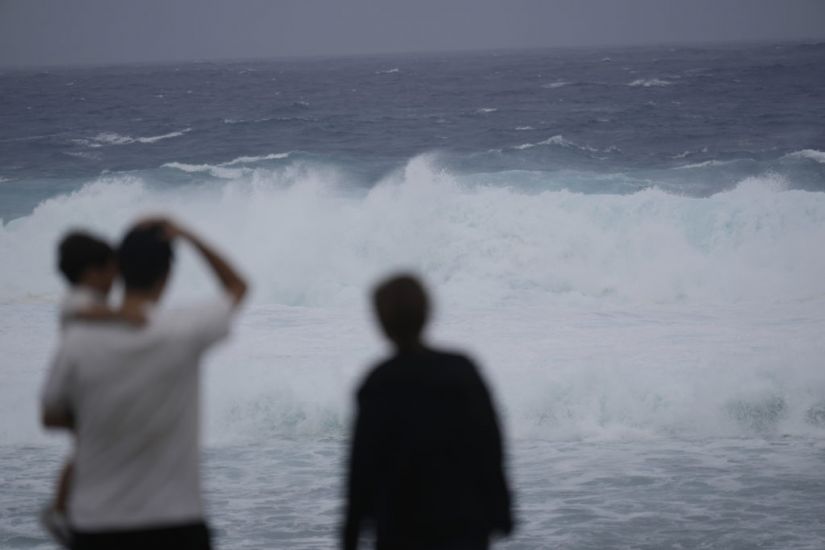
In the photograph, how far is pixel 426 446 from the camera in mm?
2641

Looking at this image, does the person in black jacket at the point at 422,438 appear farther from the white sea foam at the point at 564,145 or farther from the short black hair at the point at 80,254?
the white sea foam at the point at 564,145

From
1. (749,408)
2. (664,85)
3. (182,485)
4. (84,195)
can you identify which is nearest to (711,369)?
(749,408)

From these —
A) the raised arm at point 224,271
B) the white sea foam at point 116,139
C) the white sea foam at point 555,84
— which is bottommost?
the white sea foam at point 116,139

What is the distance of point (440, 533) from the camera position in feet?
8.64

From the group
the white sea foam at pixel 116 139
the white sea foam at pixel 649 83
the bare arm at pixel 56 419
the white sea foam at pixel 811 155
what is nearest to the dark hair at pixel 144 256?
the bare arm at pixel 56 419

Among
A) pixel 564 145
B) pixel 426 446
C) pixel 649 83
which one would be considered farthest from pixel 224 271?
pixel 649 83

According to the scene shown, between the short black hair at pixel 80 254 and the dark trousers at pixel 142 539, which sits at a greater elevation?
the short black hair at pixel 80 254

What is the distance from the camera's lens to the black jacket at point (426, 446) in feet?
8.63

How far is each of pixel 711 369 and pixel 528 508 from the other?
4.55m

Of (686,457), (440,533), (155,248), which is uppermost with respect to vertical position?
(155,248)

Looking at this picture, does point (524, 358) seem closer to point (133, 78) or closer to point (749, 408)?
point (749, 408)

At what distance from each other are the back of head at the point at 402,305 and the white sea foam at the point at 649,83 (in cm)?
3562

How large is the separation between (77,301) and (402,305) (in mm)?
716

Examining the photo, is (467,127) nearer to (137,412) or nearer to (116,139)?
(116,139)
